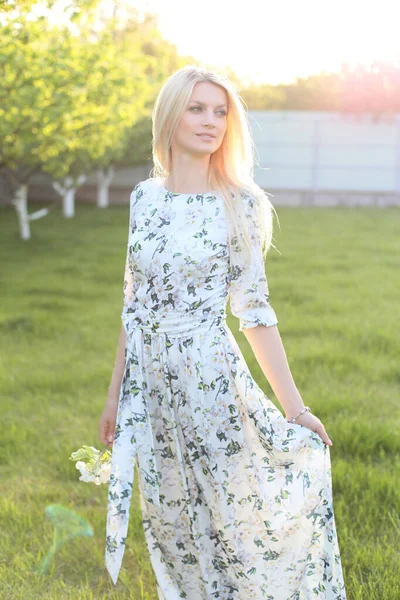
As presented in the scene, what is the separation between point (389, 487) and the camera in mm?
3549

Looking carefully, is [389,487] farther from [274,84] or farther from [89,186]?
[274,84]

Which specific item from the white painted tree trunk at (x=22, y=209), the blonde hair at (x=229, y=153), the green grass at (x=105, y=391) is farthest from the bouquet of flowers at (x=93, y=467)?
the white painted tree trunk at (x=22, y=209)

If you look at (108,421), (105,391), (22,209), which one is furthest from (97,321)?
(22,209)

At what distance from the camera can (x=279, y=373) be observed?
8.13 feet

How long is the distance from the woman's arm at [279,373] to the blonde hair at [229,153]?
0.29m

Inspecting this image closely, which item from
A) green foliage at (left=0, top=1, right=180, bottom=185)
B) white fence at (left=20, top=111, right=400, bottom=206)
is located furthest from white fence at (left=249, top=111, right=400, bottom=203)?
green foliage at (left=0, top=1, right=180, bottom=185)

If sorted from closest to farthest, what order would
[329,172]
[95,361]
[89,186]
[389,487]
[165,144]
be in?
[165,144], [389,487], [95,361], [329,172], [89,186]

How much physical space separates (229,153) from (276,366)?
2.57 feet

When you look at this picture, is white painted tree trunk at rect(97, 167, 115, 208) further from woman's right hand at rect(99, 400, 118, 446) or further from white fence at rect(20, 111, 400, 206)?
woman's right hand at rect(99, 400, 118, 446)

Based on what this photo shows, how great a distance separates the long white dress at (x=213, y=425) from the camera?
2461 millimetres

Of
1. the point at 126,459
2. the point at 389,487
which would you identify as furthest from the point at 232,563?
the point at 389,487

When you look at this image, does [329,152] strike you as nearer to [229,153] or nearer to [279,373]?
[229,153]

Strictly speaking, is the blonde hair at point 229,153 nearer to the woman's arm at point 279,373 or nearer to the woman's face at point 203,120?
the woman's face at point 203,120

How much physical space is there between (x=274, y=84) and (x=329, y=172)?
45.5 feet
